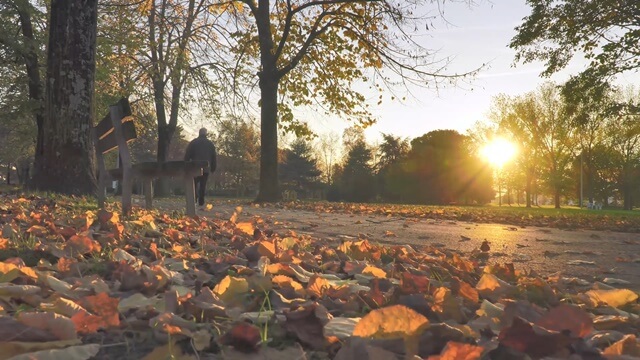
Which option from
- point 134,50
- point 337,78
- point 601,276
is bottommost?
point 601,276

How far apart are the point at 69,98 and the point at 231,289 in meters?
6.85

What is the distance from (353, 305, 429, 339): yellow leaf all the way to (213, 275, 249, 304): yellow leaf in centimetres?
A: 78

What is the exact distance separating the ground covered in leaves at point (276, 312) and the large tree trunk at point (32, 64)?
15.8 m

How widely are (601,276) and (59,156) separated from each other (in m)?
7.22

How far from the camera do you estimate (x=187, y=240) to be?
400 cm

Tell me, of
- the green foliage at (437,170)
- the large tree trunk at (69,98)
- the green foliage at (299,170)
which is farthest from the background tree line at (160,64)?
the green foliage at (299,170)

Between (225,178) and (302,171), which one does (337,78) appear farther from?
(225,178)

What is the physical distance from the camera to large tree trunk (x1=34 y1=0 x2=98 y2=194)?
7703 millimetres

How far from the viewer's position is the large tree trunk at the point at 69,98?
7.70 m

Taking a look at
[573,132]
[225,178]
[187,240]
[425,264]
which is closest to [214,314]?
[425,264]

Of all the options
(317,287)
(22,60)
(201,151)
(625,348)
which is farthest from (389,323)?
(22,60)

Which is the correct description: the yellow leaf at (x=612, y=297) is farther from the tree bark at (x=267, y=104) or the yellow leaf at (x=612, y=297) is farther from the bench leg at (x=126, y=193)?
the tree bark at (x=267, y=104)

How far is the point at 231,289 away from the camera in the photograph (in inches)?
80.4

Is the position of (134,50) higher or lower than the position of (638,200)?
higher
